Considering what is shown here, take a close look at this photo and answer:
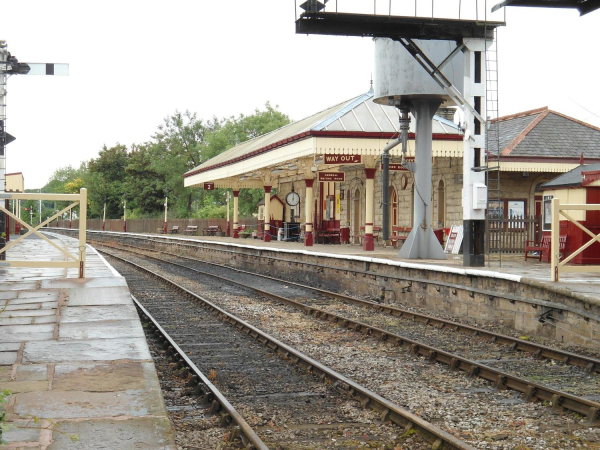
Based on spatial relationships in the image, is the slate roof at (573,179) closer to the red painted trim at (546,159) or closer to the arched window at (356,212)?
the red painted trim at (546,159)

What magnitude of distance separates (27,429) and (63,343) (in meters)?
2.83

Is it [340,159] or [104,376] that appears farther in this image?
[340,159]

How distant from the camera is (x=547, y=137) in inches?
926

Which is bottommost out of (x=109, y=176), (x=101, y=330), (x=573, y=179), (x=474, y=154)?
(x=101, y=330)

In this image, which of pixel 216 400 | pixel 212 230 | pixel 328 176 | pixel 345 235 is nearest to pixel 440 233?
pixel 328 176

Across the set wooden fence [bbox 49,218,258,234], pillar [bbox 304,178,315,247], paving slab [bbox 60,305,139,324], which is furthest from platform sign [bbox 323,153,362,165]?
wooden fence [bbox 49,218,258,234]

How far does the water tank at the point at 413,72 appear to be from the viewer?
1698cm

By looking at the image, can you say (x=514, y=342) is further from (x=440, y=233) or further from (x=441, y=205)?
(x=441, y=205)

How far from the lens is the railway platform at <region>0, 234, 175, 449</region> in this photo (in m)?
4.43

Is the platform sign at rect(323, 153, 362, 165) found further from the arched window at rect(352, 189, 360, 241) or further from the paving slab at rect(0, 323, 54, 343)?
the paving slab at rect(0, 323, 54, 343)

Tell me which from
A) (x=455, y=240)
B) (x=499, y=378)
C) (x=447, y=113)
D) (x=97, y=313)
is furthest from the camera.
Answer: (x=447, y=113)

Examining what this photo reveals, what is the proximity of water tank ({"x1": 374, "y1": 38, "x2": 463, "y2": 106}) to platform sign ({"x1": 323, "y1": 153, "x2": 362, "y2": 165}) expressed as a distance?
3.44 m

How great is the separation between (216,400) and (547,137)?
Answer: 19.8 meters

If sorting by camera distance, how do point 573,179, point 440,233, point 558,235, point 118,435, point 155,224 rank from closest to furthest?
point 118,435 → point 558,235 → point 573,179 → point 440,233 → point 155,224
